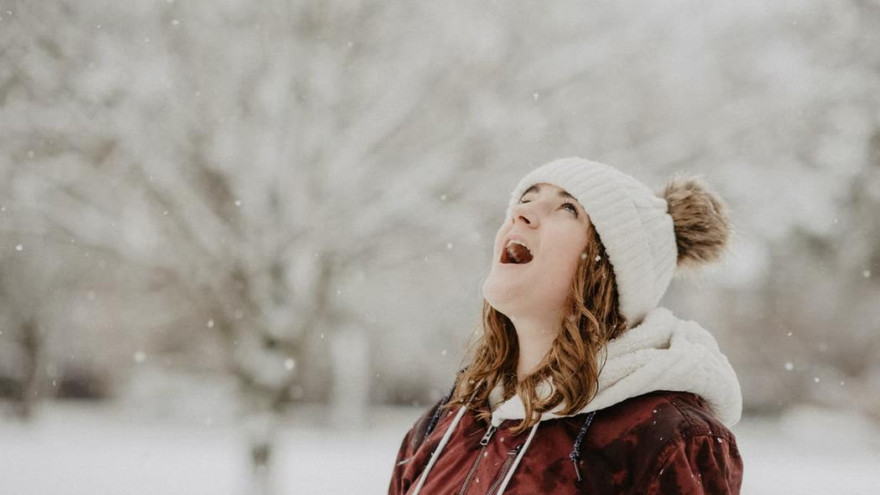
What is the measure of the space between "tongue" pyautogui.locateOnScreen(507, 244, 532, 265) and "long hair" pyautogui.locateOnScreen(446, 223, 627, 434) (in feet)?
0.54

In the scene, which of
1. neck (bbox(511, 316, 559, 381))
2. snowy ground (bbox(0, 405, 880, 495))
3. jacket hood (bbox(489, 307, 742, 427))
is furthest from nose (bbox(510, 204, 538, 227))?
snowy ground (bbox(0, 405, 880, 495))

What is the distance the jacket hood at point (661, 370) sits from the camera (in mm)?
1622

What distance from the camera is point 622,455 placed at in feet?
5.12

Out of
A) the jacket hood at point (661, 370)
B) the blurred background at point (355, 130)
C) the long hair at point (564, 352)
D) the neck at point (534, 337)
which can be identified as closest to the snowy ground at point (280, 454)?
the blurred background at point (355, 130)

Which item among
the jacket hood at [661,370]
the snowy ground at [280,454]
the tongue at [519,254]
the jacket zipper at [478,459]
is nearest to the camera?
the jacket hood at [661,370]

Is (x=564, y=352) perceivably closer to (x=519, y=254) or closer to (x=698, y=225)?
(x=519, y=254)

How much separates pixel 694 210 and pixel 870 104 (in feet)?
16.3

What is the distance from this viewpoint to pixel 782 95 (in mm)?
5895

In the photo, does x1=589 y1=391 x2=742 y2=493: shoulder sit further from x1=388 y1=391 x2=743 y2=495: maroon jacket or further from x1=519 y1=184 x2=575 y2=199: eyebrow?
x1=519 y1=184 x2=575 y2=199: eyebrow

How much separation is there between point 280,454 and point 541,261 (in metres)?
6.05

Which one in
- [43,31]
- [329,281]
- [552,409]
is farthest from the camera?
[329,281]

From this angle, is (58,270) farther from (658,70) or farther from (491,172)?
(658,70)

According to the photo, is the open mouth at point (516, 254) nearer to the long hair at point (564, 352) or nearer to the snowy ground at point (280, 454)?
the long hair at point (564, 352)

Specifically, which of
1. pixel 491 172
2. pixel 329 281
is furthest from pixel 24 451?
pixel 491 172
